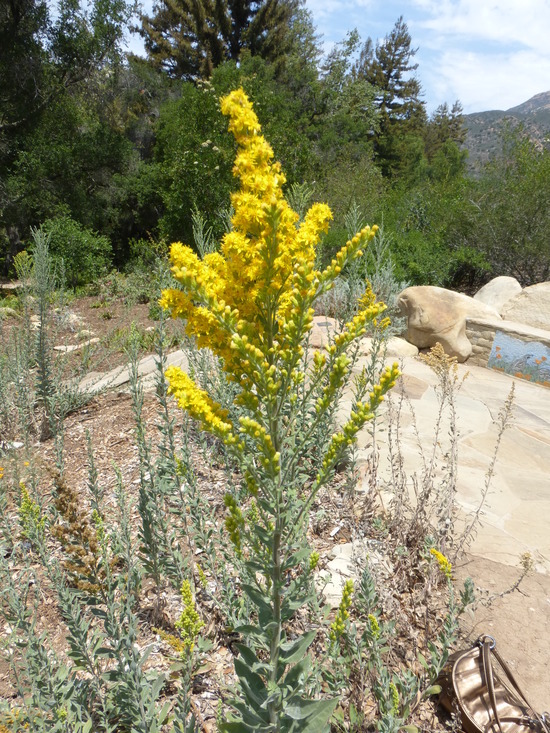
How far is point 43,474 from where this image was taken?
13.2 feet

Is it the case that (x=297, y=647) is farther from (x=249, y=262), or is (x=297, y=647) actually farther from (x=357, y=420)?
(x=249, y=262)

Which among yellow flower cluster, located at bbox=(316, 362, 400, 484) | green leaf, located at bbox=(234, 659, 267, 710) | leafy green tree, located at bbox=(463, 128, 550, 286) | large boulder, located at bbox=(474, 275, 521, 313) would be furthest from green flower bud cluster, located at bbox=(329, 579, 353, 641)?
leafy green tree, located at bbox=(463, 128, 550, 286)

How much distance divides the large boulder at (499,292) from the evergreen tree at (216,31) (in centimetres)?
1758

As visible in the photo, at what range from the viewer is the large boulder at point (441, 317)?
23.6 feet

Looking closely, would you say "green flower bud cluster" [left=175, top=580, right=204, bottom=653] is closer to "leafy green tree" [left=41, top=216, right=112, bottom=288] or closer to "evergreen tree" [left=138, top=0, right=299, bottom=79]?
"leafy green tree" [left=41, top=216, right=112, bottom=288]

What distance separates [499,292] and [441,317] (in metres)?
2.42

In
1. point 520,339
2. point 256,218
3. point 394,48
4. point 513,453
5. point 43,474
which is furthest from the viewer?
point 394,48

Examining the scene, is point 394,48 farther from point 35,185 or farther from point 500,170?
point 35,185

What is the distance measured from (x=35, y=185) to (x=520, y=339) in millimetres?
12747

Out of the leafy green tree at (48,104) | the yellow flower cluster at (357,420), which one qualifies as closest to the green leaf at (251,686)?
the yellow flower cluster at (357,420)

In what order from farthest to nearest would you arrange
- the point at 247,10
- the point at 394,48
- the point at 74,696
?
the point at 394,48 < the point at 247,10 < the point at 74,696

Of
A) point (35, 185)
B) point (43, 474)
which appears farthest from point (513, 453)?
point (35, 185)

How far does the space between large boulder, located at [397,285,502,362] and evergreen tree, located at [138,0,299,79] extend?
60.2ft

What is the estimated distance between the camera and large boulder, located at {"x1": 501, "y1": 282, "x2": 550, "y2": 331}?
776cm
